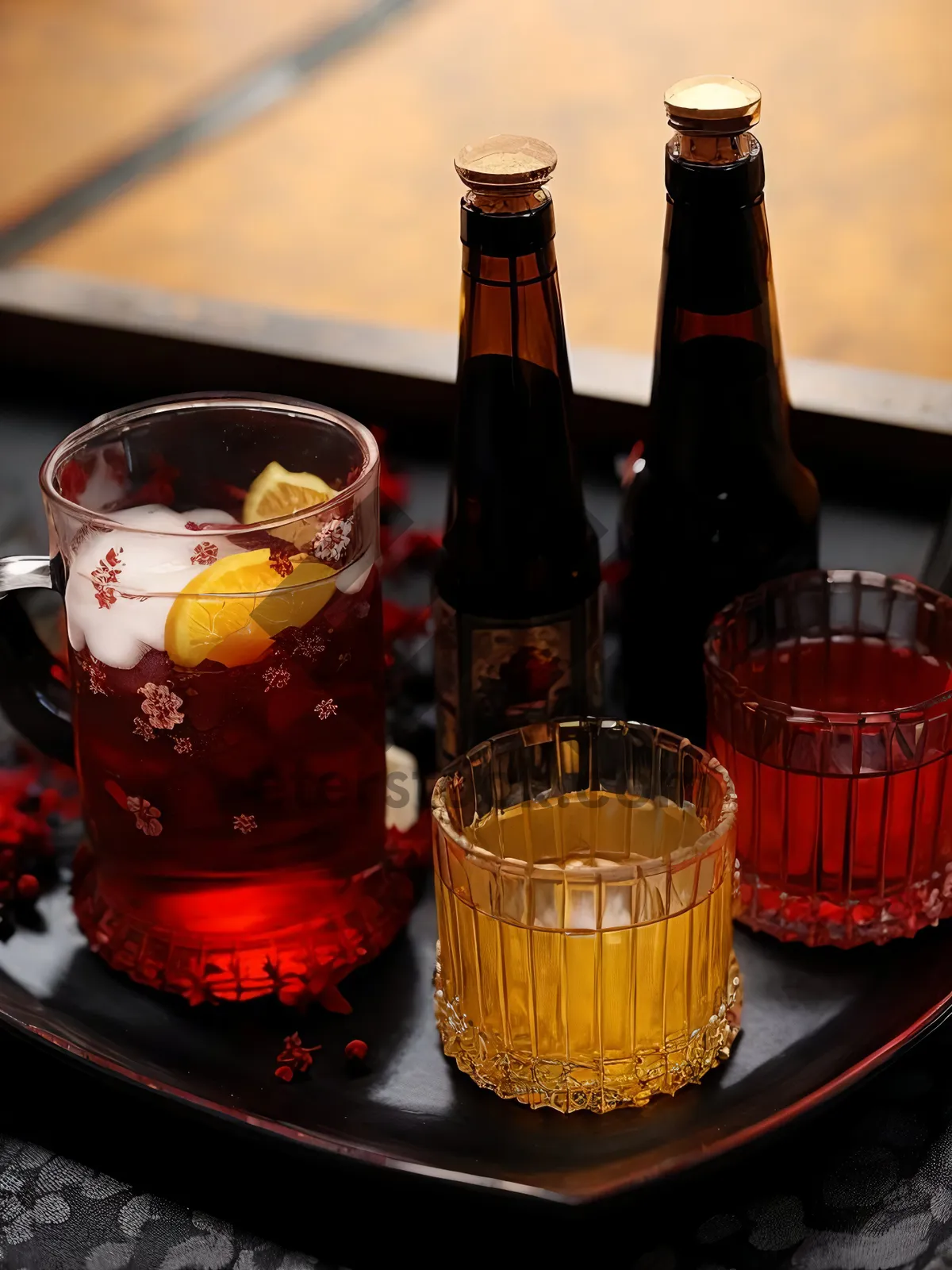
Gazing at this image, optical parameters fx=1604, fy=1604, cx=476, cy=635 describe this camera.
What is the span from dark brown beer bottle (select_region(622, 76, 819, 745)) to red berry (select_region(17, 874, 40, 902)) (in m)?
0.28

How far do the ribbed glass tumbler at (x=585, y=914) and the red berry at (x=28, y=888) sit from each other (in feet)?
0.62

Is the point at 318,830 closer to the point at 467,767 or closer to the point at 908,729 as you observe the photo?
the point at 467,767

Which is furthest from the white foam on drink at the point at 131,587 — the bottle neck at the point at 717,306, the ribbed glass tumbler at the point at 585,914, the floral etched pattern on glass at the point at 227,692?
the bottle neck at the point at 717,306

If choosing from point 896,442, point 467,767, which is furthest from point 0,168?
point 467,767

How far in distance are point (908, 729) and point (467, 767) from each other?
17 cm

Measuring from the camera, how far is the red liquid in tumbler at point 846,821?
0.63 meters

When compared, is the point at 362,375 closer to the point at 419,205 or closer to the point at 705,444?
the point at 705,444

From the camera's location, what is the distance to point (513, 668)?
27.1 inches

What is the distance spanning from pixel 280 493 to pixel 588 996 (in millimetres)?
237

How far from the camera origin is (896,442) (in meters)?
0.86

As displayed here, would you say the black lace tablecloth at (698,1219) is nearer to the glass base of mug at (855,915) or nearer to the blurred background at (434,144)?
the glass base of mug at (855,915)

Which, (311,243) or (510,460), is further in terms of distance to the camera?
(311,243)

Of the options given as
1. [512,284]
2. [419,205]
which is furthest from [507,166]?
[419,205]

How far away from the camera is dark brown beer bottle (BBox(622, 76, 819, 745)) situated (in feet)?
2.14
